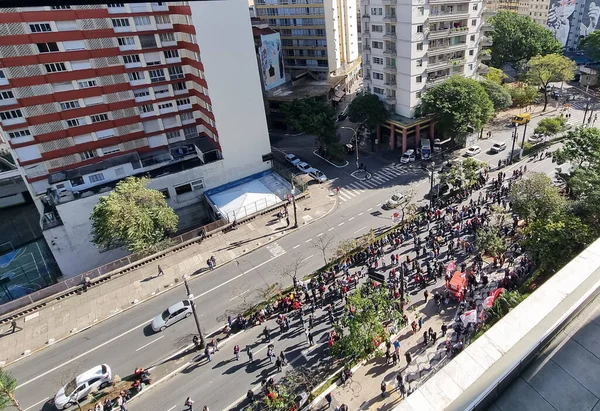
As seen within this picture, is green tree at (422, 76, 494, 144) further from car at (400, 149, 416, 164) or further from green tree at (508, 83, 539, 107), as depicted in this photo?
green tree at (508, 83, 539, 107)

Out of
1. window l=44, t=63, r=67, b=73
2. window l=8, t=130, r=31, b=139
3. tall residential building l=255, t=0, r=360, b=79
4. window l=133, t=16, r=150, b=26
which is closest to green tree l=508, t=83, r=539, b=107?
tall residential building l=255, t=0, r=360, b=79

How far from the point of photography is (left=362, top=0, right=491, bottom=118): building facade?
164ft

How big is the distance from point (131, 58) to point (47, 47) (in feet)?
27.0

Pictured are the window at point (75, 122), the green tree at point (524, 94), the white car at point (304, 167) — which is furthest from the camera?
the green tree at point (524, 94)

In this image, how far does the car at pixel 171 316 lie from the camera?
98.8ft

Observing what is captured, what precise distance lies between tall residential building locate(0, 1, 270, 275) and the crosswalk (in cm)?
1225

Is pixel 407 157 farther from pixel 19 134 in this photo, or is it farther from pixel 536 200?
pixel 19 134

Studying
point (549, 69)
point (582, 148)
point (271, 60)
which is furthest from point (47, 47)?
point (549, 69)

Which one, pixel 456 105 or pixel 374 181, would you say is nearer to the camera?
pixel 374 181

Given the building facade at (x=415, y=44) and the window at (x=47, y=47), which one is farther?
the building facade at (x=415, y=44)

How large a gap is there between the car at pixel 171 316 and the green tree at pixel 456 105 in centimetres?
3934

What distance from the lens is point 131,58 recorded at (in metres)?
44.8

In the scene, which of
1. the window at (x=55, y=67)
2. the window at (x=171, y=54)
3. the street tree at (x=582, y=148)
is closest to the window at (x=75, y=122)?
the window at (x=55, y=67)

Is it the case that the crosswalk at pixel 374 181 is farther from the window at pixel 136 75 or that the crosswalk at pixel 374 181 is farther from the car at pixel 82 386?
the car at pixel 82 386
